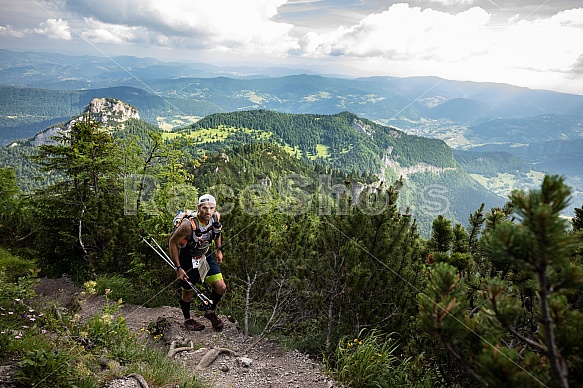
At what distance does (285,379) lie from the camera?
540 cm

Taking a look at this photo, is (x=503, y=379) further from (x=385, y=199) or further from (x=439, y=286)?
(x=385, y=199)

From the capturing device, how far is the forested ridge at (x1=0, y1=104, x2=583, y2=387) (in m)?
1.99

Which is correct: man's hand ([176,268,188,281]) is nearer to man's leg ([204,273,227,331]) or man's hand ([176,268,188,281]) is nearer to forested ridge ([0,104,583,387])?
man's leg ([204,273,227,331])

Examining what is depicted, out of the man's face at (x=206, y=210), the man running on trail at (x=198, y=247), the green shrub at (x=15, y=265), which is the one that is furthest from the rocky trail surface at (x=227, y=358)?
the man's face at (x=206, y=210)

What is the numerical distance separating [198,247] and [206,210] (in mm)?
741

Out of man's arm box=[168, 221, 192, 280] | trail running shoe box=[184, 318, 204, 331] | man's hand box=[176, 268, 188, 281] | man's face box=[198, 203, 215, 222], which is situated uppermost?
man's face box=[198, 203, 215, 222]

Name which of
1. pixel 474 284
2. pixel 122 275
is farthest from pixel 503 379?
pixel 122 275

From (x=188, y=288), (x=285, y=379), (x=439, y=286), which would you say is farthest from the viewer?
(x=188, y=288)

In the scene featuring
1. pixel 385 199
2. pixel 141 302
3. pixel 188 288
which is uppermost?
pixel 385 199

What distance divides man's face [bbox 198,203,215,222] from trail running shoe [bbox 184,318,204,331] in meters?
2.31

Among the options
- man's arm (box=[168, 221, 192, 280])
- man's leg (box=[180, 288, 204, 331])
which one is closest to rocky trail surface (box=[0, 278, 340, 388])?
man's leg (box=[180, 288, 204, 331])

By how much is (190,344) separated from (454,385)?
174 inches

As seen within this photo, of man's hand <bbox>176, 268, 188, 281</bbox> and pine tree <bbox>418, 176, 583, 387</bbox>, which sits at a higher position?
pine tree <bbox>418, 176, 583, 387</bbox>

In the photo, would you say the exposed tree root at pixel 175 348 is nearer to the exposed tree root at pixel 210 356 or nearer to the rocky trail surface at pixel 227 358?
the rocky trail surface at pixel 227 358
